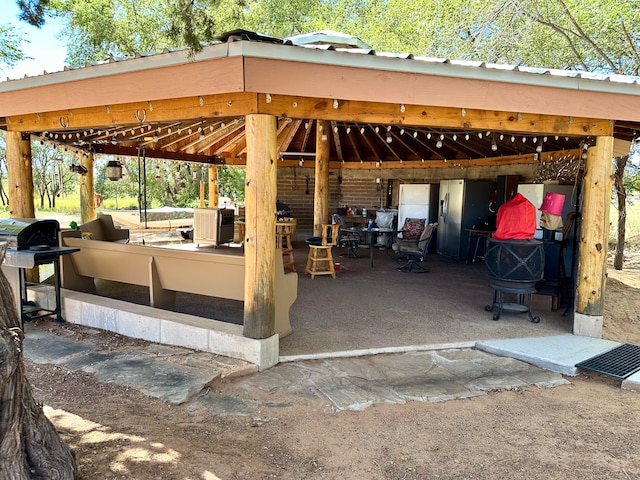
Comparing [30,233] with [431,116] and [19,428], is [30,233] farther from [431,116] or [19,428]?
[431,116]

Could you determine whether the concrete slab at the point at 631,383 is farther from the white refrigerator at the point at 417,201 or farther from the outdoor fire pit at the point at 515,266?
the white refrigerator at the point at 417,201

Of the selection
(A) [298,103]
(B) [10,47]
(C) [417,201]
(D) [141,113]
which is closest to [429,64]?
(A) [298,103]

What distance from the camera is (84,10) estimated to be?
12.5 meters

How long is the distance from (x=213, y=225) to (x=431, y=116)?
232 inches

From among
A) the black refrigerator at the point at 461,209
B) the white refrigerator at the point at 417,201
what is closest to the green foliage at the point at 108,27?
the white refrigerator at the point at 417,201

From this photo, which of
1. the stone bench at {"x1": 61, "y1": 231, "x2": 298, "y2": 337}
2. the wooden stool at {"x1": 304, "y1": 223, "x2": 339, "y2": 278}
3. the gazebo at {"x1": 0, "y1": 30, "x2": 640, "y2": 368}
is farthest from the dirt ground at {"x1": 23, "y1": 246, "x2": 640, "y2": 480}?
the wooden stool at {"x1": 304, "y1": 223, "x2": 339, "y2": 278}

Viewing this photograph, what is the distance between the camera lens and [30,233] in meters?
4.36

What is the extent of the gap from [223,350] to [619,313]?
5.11 metres

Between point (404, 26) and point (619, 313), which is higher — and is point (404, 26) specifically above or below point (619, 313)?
above

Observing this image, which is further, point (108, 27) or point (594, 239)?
point (108, 27)

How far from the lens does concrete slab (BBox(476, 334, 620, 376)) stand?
3.83 meters

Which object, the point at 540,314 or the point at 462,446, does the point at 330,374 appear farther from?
the point at 540,314

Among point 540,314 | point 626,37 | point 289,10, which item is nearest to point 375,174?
point 626,37

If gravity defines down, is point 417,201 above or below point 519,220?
above
